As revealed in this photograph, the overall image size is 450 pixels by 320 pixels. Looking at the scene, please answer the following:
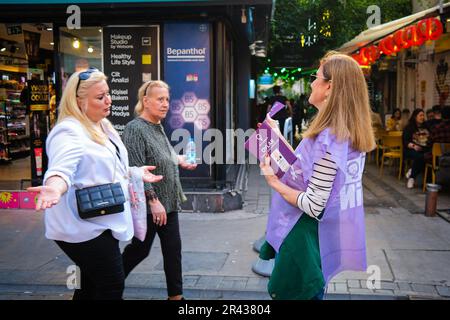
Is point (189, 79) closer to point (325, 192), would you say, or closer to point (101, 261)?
point (101, 261)

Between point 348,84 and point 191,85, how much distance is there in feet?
18.5

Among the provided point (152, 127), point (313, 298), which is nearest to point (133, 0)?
point (152, 127)

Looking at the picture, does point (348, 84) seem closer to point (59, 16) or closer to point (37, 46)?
point (59, 16)

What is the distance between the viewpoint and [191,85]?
823 cm

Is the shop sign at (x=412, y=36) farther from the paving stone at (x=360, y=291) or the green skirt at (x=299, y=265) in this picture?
the green skirt at (x=299, y=265)

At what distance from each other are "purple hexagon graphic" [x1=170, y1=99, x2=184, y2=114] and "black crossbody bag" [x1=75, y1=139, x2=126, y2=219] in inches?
208

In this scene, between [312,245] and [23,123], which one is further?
[23,123]

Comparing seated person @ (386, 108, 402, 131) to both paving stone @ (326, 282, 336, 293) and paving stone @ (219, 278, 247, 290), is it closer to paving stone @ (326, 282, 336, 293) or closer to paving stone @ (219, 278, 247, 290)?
paving stone @ (326, 282, 336, 293)

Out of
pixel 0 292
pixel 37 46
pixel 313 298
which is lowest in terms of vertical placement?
pixel 0 292

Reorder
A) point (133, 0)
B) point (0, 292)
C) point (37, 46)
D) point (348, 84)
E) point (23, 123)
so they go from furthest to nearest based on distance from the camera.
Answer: point (23, 123) → point (37, 46) → point (133, 0) → point (0, 292) → point (348, 84)

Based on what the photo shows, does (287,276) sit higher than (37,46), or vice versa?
(37,46)

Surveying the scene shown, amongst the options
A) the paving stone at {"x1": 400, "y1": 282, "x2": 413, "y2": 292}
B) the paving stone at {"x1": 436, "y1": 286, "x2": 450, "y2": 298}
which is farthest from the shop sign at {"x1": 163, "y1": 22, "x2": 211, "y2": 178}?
the paving stone at {"x1": 436, "y1": 286, "x2": 450, "y2": 298}

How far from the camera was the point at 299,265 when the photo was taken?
Result: 9.02ft
